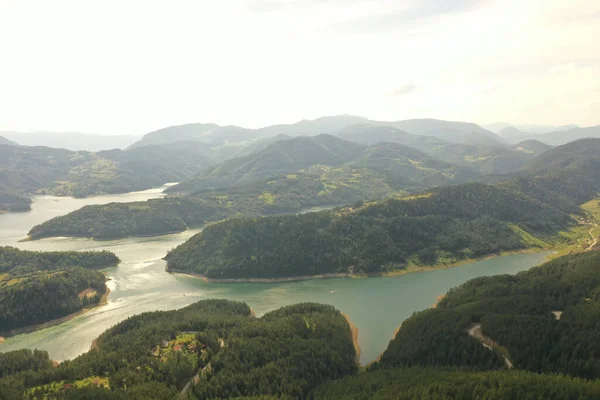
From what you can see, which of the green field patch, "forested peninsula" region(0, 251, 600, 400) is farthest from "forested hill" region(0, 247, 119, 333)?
the green field patch

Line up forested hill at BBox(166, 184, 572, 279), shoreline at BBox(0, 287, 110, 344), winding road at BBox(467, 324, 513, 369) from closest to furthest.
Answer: winding road at BBox(467, 324, 513, 369), shoreline at BBox(0, 287, 110, 344), forested hill at BBox(166, 184, 572, 279)

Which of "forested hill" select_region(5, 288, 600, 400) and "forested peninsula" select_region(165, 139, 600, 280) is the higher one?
"forested peninsula" select_region(165, 139, 600, 280)

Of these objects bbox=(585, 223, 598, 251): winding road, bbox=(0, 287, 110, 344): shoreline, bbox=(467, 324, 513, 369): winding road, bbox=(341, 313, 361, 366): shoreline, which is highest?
bbox=(585, 223, 598, 251): winding road

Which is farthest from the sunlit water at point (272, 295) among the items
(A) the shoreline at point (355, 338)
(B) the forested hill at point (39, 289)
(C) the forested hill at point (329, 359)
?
(C) the forested hill at point (329, 359)

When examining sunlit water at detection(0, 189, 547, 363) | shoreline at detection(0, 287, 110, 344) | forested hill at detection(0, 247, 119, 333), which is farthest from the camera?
forested hill at detection(0, 247, 119, 333)

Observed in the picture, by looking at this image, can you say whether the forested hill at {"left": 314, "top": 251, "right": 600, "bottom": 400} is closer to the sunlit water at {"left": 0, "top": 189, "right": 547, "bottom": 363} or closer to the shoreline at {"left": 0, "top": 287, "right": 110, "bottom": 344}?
the sunlit water at {"left": 0, "top": 189, "right": 547, "bottom": 363}

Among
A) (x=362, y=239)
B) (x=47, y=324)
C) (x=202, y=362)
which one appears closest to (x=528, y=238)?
(x=362, y=239)

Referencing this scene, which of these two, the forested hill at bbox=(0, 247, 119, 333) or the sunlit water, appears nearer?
the sunlit water
